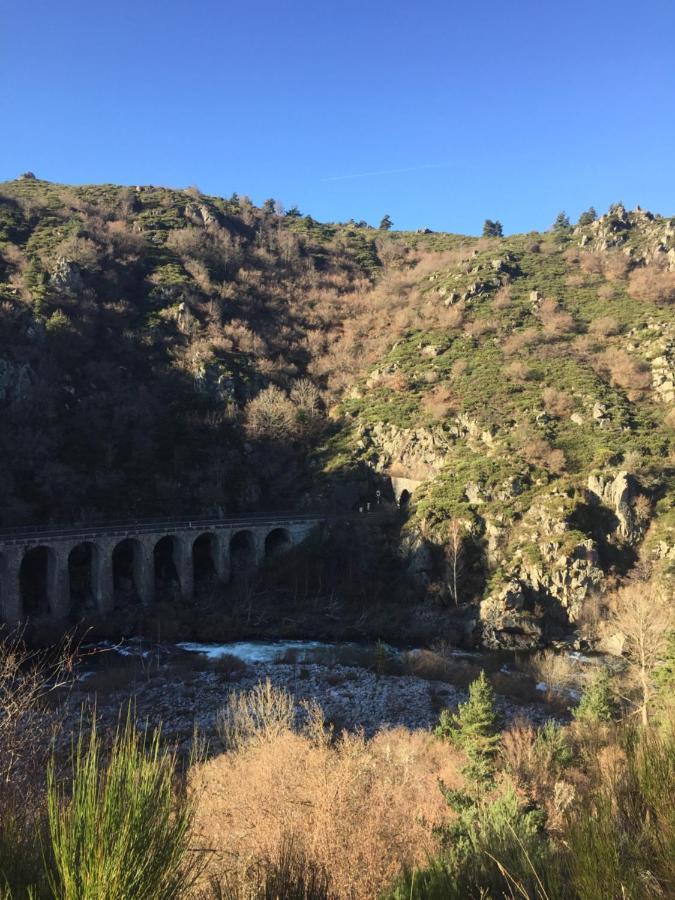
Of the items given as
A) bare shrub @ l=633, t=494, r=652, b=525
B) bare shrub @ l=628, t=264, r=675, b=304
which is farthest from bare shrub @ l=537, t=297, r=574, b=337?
bare shrub @ l=633, t=494, r=652, b=525

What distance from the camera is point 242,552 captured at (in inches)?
1921

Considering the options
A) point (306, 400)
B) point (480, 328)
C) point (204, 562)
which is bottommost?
point (204, 562)

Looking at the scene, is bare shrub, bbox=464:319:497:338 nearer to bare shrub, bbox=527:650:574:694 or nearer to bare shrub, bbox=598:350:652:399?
bare shrub, bbox=598:350:652:399

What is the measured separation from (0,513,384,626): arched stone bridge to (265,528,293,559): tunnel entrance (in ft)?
0.32

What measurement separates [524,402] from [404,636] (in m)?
31.9

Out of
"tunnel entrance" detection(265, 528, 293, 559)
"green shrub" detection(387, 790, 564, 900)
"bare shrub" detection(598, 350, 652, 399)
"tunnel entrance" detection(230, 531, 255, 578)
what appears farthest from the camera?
"bare shrub" detection(598, 350, 652, 399)

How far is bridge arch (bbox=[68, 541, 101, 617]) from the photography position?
4019 cm

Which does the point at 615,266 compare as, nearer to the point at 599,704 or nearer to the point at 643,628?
the point at 643,628

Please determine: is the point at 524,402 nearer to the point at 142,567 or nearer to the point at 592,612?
the point at 592,612

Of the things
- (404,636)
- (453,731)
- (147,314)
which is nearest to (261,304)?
(147,314)

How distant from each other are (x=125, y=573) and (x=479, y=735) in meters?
36.0

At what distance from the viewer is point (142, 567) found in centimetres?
4266

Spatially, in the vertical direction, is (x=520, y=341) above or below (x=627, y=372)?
above

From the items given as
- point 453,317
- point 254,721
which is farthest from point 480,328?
point 254,721
